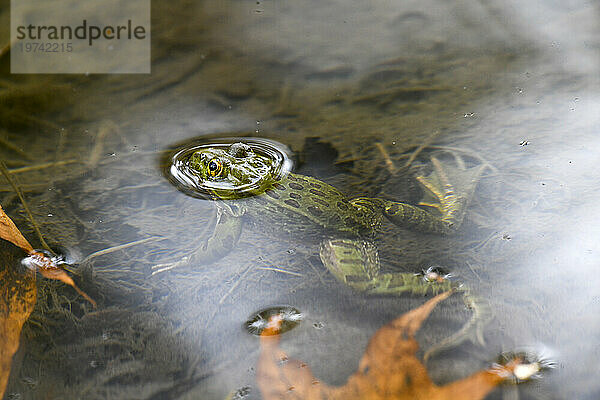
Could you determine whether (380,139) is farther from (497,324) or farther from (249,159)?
(497,324)

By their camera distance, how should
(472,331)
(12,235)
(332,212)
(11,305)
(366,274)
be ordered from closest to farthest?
(472,331) < (11,305) < (366,274) < (12,235) < (332,212)

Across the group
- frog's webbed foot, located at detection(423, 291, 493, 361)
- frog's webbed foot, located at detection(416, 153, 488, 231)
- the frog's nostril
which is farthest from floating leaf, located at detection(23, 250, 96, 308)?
frog's webbed foot, located at detection(416, 153, 488, 231)

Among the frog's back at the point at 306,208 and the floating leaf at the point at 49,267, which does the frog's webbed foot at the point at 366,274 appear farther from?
the floating leaf at the point at 49,267

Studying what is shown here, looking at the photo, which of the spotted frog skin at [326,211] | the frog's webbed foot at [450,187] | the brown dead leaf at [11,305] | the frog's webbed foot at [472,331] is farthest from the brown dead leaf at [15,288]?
the frog's webbed foot at [450,187]

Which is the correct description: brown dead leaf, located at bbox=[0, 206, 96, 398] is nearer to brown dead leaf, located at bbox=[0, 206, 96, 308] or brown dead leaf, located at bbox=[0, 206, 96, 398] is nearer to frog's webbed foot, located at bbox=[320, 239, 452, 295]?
brown dead leaf, located at bbox=[0, 206, 96, 308]

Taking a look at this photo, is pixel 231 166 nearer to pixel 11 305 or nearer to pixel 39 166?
pixel 39 166

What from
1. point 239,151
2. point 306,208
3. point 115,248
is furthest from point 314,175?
point 115,248
